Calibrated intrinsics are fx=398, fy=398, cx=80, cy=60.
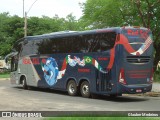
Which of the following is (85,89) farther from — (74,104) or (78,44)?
(74,104)

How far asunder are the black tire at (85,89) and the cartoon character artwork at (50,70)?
2.61 m

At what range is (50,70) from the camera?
77.4 ft

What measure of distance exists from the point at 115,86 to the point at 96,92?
1.40 metres

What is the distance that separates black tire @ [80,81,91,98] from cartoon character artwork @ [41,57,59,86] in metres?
2.61

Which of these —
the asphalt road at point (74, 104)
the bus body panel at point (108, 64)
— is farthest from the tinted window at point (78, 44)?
the asphalt road at point (74, 104)

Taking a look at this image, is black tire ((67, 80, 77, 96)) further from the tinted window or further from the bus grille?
the bus grille

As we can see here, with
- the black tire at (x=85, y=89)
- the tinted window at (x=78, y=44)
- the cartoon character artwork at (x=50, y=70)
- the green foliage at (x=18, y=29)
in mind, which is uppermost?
the green foliage at (x=18, y=29)

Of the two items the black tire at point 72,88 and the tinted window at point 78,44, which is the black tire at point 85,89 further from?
the tinted window at point 78,44

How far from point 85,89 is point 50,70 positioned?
3.66 m

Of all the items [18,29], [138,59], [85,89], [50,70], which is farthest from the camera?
[18,29]

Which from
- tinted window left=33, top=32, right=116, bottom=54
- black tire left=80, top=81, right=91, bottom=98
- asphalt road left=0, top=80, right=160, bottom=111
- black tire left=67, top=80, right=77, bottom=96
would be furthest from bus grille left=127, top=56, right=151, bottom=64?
black tire left=67, top=80, right=77, bottom=96

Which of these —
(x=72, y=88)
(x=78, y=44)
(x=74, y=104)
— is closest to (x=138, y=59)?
(x=78, y=44)

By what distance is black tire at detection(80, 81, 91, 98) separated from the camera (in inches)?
804

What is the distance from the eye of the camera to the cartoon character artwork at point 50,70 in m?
23.2
